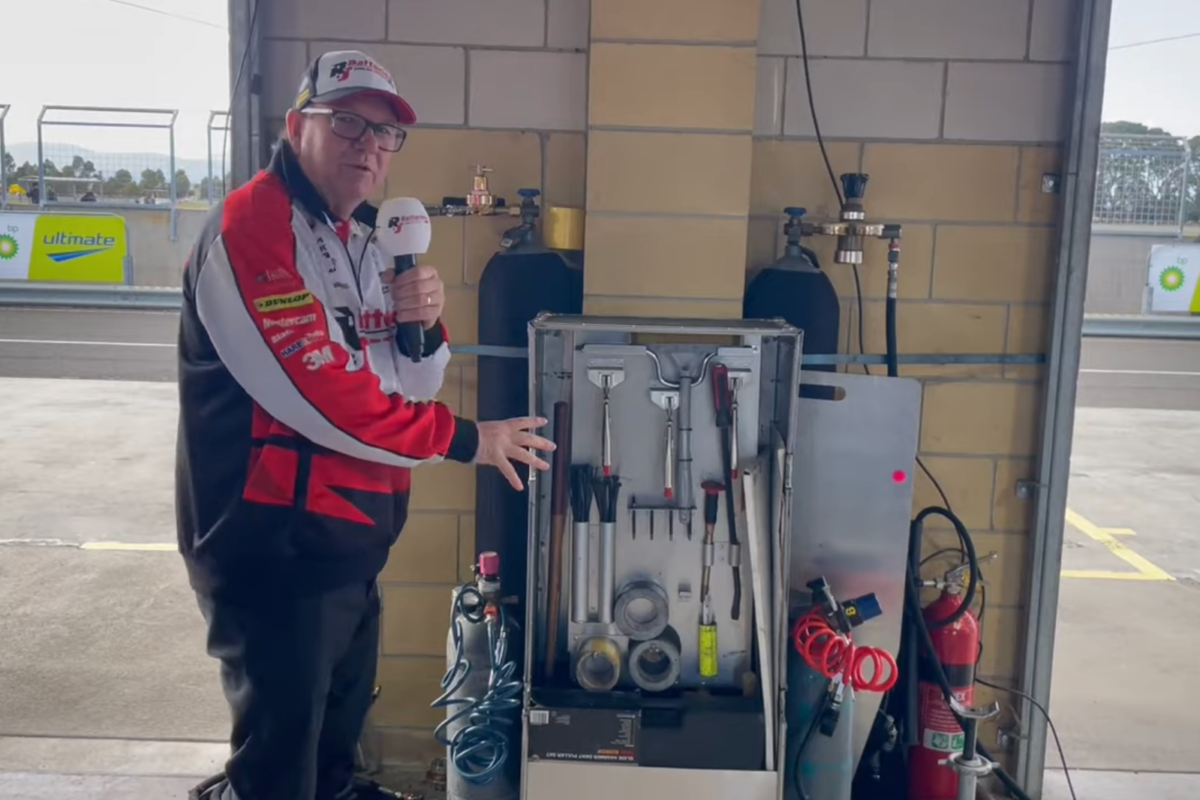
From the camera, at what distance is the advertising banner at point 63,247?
12906mm

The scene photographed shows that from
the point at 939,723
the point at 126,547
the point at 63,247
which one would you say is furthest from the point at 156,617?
the point at 63,247

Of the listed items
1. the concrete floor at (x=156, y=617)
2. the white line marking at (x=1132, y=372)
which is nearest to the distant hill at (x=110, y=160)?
the concrete floor at (x=156, y=617)

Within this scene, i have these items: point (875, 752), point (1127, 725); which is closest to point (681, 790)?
point (875, 752)

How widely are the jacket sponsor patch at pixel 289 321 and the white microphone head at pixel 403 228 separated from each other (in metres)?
0.28

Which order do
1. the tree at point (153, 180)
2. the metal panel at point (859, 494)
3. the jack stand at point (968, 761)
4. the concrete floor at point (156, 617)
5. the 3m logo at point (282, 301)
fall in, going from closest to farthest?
the 3m logo at point (282, 301) → the jack stand at point (968, 761) → the metal panel at point (859, 494) → the concrete floor at point (156, 617) → the tree at point (153, 180)

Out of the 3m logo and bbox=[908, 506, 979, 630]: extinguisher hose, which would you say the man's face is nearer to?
the 3m logo

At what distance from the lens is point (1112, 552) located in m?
5.23

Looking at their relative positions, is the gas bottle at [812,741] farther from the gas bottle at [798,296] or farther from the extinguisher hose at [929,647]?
the gas bottle at [798,296]

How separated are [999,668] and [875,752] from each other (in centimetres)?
46

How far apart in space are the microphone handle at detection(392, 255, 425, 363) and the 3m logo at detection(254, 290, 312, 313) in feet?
0.90

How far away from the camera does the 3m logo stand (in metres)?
1.73

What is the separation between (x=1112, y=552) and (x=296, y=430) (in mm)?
4624

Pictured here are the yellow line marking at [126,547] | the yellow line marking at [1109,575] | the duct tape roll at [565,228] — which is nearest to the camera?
the duct tape roll at [565,228]

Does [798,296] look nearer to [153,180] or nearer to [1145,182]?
[1145,182]
